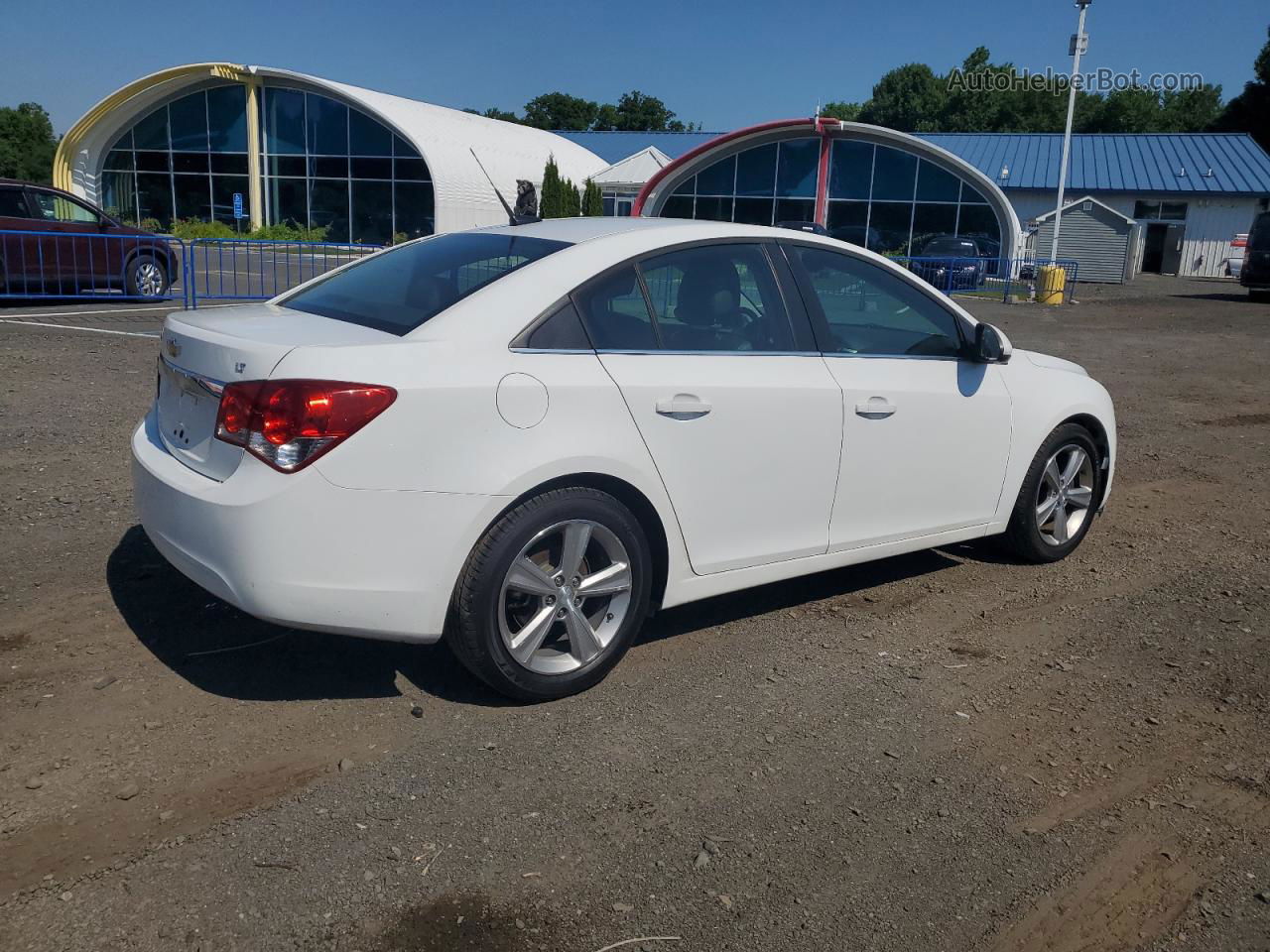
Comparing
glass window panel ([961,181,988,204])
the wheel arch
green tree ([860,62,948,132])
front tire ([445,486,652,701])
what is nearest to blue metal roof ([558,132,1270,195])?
glass window panel ([961,181,988,204])

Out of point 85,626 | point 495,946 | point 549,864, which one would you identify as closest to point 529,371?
point 549,864

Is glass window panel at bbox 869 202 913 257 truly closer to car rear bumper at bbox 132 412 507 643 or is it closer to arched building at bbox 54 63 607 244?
arched building at bbox 54 63 607 244


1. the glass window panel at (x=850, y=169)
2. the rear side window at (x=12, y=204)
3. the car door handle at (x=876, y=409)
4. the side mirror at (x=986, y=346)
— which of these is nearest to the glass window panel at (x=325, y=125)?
the glass window panel at (x=850, y=169)

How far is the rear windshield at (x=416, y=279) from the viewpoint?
3.93m

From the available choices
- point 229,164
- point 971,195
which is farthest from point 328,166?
point 971,195

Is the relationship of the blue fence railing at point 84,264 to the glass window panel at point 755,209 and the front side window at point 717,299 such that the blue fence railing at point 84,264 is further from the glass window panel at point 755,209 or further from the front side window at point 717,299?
the glass window panel at point 755,209

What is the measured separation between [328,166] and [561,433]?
4074 cm

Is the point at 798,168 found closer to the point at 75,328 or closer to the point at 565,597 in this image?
the point at 75,328

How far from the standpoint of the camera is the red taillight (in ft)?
11.2

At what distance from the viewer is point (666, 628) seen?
473cm

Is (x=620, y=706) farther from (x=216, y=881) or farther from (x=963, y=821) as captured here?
(x=216, y=881)

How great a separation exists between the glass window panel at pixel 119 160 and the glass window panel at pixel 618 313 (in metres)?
44.9

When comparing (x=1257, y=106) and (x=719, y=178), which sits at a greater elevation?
(x=1257, y=106)

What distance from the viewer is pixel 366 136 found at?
1585 inches
